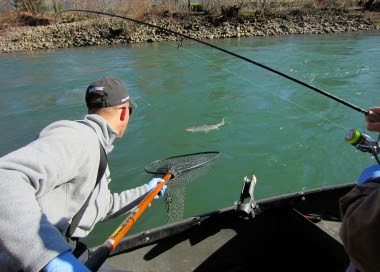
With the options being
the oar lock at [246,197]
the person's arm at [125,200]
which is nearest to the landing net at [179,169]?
the person's arm at [125,200]

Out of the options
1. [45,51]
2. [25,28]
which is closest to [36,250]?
[45,51]

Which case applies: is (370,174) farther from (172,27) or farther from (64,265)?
(172,27)

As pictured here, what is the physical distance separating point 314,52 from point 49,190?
1939cm

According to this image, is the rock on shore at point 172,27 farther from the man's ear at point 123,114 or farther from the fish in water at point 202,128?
the man's ear at point 123,114

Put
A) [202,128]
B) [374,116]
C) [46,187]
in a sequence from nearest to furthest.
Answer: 1. [46,187]
2. [374,116]
3. [202,128]

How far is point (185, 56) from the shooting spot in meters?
18.6

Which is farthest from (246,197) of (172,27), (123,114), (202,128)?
(172,27)

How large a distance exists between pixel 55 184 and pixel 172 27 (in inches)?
1175

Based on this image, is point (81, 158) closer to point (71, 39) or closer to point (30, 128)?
point (30, 128)

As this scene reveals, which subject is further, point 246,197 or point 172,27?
point 172,27

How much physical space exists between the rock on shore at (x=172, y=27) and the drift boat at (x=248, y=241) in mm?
24711

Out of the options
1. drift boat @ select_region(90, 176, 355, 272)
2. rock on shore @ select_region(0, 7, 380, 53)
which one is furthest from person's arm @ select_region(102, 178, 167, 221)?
rock on shore @ select_region(0, 7, 380, 53)

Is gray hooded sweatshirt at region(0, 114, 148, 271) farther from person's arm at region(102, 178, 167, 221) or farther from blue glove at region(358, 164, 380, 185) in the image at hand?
blue glove at region(358, 164, 380, 185)

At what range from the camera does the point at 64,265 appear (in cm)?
153
